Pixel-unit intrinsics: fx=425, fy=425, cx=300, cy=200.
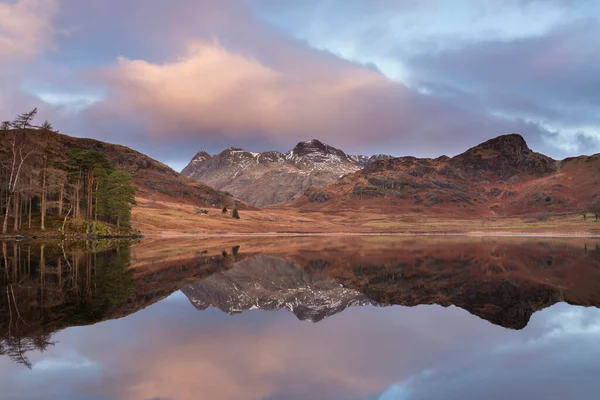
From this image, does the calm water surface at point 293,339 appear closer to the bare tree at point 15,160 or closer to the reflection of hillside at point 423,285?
the reflection of hillside at point 423,285

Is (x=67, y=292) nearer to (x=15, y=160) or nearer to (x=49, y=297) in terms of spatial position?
(x=49, y=297)

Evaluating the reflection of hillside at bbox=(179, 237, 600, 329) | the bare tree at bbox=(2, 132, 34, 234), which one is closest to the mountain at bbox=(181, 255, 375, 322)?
the reflection of hillside at bbox=(179, 237, 600, 329)

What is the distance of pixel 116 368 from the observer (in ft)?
39.3

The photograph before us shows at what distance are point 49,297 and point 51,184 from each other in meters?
65.7

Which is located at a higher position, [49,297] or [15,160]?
[15,160]

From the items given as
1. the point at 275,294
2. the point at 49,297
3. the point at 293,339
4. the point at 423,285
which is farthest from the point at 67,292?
the point at 423,285

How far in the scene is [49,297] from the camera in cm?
2136

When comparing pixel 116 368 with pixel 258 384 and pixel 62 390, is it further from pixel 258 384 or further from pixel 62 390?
pixel 258 384

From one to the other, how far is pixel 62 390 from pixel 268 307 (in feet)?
42.8

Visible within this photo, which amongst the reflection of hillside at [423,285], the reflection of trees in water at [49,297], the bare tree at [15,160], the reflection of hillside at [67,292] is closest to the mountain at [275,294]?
the reflection of hillside at [423,285]

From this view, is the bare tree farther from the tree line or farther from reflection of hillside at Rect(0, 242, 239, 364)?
reflection of hillside at Rect(0, 242, 239, 364)

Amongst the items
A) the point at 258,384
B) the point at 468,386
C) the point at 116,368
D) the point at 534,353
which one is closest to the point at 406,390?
the point at 468,386

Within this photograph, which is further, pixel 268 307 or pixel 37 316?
pixel 268 307

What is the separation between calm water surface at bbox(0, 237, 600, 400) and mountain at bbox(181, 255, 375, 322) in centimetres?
13
